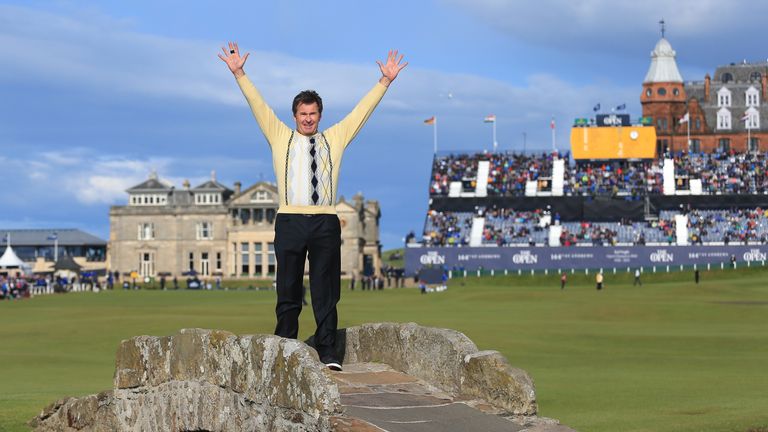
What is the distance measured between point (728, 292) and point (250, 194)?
89.8m

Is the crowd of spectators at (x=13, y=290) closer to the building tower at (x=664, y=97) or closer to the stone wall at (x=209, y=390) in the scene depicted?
the stone wall at (x=209, y=390)

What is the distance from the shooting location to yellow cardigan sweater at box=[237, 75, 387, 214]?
41.3 ft

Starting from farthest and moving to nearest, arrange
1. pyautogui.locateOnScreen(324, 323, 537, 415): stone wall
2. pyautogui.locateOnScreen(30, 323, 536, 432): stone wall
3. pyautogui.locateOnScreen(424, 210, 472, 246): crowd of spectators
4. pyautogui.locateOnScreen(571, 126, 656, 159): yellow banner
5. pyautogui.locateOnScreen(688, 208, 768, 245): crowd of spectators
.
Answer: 1. pyautogui.locateOnScreen(571, 126, 656, 159): yellow banner
2. pyautogui.locateOnScreen(424, 210, 472, 246): crowd of spectators
3. pyautogui.locateOnScreen(688, 208, 768, 245): crowd of spectators
4. pyautogui.locateOnScreen(324, 323, 537, 415): stone wall
5. pyautogui.locateOnScreen(30, 323, 536, 432): stone wall

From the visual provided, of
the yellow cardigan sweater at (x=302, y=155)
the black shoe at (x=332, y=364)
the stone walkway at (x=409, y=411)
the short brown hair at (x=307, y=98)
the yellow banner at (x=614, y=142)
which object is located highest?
the yellow banner at (x=614, y=142)

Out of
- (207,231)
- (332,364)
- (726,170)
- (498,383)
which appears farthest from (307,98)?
(207,231)

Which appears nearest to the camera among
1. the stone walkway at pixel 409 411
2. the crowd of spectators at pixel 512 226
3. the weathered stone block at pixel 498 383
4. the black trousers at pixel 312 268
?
the stone walkway at pixel 409 411

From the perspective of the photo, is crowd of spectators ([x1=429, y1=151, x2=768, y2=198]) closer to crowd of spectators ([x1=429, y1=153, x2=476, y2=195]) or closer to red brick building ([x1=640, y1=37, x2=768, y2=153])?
crowd of spectators ([x1=429, y1=153, x2=476, y2=195])

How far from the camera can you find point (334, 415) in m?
10.3

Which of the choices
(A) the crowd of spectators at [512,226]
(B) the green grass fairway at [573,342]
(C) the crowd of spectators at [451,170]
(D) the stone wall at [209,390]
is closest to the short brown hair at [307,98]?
(D) the stone wall at [209,390]

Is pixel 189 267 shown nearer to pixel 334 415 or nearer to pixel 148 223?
pixel 148 223

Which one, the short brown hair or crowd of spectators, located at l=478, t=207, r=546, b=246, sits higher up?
crowd of spectators, located at l=478, t=207, r=546, b=246

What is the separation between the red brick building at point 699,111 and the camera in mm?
165000

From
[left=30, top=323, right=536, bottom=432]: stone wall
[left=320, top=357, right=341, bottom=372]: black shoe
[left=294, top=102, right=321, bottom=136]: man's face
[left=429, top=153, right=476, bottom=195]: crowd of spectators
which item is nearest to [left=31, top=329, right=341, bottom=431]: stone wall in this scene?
[left=30, top=323, right=536, bottom=432]: stone wall

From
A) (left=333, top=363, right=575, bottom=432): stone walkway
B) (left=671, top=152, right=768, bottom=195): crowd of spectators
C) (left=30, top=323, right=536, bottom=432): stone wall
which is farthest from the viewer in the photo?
(left=671, top=152, right=768, bottom=195): crowd of spectators
